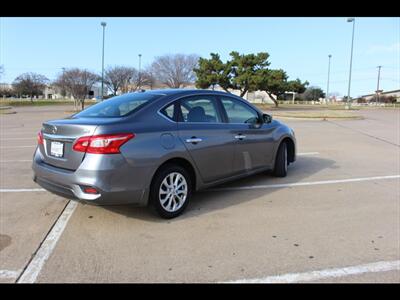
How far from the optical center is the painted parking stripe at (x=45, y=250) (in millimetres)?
2936

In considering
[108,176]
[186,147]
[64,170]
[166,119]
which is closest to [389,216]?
[186,147]

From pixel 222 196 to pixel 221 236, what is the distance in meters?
1.51

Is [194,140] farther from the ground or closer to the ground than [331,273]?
farther from the ground

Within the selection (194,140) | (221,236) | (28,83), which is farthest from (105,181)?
(28,83)

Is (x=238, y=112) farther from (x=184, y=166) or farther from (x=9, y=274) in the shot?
(x=9, y=274)

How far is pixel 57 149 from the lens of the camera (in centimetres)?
404

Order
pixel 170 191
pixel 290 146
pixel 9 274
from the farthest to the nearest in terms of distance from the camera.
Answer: pixel 290 146, pixel 170 191, pixel 9 274

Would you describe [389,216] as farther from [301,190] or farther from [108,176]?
[108,176]

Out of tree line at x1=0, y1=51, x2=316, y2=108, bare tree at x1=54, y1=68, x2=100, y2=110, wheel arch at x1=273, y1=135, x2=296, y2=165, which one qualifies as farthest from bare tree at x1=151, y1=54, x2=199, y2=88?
wheel arch at x1=273, y1=135, x2=296, y2=165

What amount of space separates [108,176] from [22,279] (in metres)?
1.25

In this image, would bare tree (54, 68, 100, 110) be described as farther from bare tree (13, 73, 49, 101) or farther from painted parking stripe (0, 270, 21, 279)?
bare tree (13, 73, 49, 101)

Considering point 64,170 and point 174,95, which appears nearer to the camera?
point 64,170
